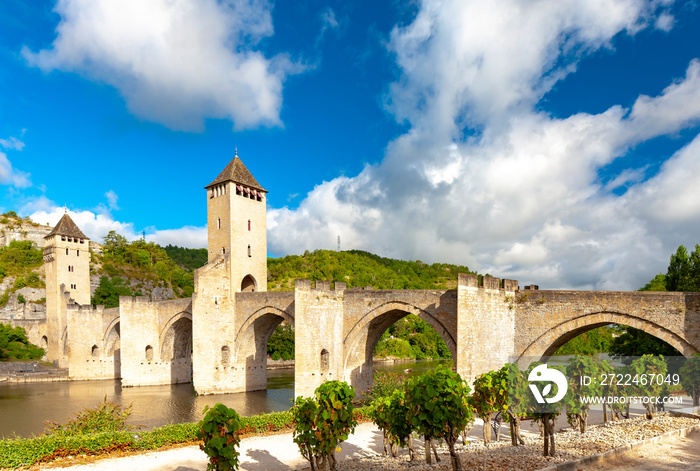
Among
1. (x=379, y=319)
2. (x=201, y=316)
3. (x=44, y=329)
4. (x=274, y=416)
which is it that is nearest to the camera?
(x=274, y=416)

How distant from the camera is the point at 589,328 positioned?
64.0 feet

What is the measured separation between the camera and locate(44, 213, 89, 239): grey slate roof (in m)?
45.2

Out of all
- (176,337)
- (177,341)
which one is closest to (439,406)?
(176,337)

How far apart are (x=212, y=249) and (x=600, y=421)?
937 inches

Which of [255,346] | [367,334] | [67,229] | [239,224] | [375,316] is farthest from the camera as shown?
[67,229]

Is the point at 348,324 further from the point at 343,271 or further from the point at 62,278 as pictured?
the point at 343,271

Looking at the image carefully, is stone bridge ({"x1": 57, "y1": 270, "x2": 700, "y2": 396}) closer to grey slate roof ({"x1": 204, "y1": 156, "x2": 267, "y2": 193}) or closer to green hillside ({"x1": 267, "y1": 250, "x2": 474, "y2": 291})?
grey slate roof ({"x1": 204, "y1": 156, "x2": 267, "y2": 193})

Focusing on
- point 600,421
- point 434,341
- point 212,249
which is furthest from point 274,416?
point 434,341

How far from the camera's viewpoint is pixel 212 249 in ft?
102

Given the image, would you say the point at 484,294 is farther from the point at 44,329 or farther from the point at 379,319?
the point at 44,329

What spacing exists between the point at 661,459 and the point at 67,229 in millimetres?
49750

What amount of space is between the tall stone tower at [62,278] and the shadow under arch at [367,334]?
98.8 ft

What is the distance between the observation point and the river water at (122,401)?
22473 mm

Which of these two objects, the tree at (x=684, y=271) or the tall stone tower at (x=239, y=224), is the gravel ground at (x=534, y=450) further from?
the tall stone tower at (x=239, y=224)
